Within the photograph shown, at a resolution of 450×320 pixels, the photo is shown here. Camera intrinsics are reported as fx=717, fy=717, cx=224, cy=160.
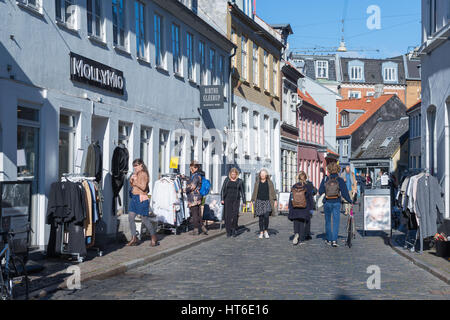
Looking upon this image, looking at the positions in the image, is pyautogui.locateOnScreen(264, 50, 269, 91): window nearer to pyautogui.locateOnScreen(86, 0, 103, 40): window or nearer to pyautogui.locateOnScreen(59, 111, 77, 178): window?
pyautogui.locateOnScreen(86, 0, 103, 40): window

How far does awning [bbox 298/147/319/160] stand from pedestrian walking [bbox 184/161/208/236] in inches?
1163

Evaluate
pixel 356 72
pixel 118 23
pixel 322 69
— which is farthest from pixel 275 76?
pixel 356 72

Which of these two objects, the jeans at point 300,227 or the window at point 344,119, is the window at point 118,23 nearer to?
the jeans at point 300,227

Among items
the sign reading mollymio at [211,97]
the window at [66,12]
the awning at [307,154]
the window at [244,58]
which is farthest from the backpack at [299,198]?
the awning at [307,154]

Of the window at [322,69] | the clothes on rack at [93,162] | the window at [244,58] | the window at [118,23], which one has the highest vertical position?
the window at [322,69]

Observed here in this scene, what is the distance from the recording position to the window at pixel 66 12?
1418 cm

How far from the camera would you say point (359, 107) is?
7931cm

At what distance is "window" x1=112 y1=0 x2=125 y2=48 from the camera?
1720 cm

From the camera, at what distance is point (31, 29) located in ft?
42.3

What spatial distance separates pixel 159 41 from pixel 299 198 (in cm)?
668

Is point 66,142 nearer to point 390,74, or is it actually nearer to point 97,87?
point 97,87

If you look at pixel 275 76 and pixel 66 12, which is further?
pixel 275 76

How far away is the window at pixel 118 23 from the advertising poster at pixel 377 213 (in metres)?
7.34
